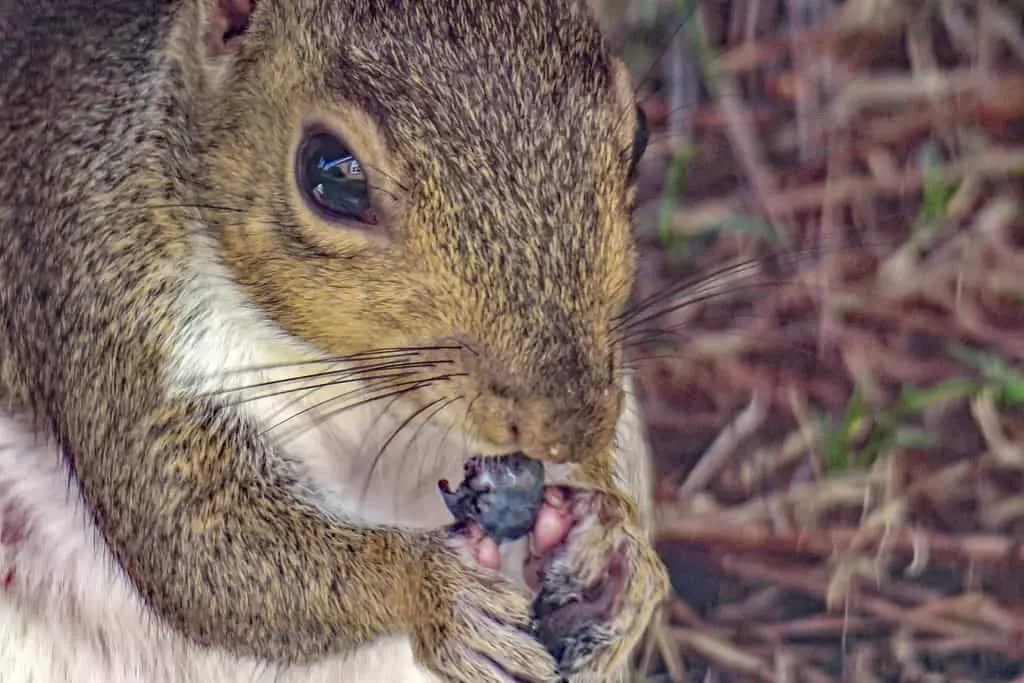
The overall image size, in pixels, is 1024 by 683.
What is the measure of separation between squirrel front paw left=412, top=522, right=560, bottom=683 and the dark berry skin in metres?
0.05

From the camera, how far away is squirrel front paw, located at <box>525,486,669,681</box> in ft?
4.68

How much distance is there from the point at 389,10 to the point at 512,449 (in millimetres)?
451

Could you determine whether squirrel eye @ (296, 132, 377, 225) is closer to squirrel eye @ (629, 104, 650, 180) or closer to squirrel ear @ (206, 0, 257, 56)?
squirrel ear @ (206, 0, 257, 56)

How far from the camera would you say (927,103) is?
238 cm

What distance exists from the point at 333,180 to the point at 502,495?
38 centimetres

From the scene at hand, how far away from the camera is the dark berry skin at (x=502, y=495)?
1340 millimetres

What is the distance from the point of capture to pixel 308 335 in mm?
1341

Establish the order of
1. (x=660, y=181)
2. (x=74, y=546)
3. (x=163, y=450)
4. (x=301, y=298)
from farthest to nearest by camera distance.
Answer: (x=660, y=181) → (x=74, y=546) → (x=163, y=450) → (x=301, y=298)

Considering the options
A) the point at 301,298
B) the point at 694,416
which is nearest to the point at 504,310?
the point at 301,298

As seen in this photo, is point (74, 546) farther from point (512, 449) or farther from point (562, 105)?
point (562, 105)

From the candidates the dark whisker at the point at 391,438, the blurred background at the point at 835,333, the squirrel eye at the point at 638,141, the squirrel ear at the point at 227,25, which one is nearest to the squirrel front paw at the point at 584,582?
the dark whisker at the point at 391,438

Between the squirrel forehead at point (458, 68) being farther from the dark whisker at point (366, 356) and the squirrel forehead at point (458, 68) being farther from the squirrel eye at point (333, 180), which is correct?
the dark whisker at point (366, 356)

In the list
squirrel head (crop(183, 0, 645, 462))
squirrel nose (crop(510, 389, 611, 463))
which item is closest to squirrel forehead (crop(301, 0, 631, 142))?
squirrel head (crop(183, 0, 645, 462))

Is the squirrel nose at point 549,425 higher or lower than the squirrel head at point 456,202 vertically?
lower
